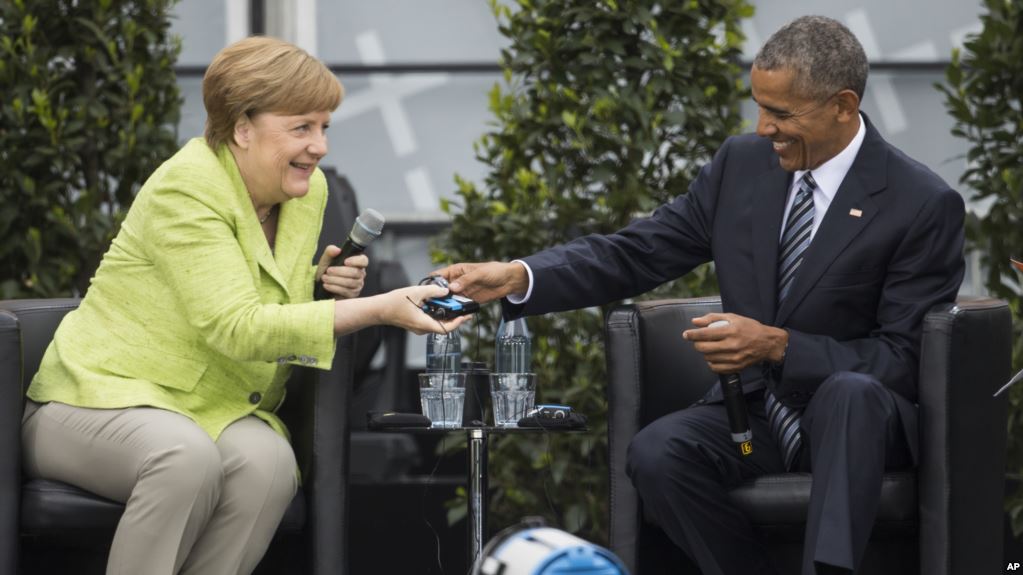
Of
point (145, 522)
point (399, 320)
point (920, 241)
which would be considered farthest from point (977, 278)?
point (145, 522)

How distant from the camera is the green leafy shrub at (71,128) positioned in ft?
13.8

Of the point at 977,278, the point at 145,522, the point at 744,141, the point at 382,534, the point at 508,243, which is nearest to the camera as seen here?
the point at 145,522

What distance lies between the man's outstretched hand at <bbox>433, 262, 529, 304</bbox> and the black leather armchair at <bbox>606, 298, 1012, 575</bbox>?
0.42 m

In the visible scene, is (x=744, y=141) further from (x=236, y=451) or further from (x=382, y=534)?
(x=382, y=534)

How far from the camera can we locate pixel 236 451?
2848 mm

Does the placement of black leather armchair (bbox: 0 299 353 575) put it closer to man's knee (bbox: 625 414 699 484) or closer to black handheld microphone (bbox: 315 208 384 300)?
black handheld microphone (bbox: 315 208 384 300)

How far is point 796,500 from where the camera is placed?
114 inches

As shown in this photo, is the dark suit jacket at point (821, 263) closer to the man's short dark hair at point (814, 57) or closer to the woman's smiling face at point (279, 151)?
the man's short dark hair at point (814, 57)

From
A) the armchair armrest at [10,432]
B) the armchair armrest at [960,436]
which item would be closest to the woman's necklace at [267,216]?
the armchair armrest at [10,432]

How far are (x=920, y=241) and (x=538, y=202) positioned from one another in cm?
129

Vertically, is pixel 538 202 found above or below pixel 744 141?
below

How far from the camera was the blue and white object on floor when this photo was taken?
195 centimetres

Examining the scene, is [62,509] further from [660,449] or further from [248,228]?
[660,449]

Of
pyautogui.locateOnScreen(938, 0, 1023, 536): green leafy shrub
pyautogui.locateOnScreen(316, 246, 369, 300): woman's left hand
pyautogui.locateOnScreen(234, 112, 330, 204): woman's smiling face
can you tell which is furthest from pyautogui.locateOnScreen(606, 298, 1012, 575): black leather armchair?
pyautogui.locateOnScreen(938, 0, 1023, 536): green leafy shrub
